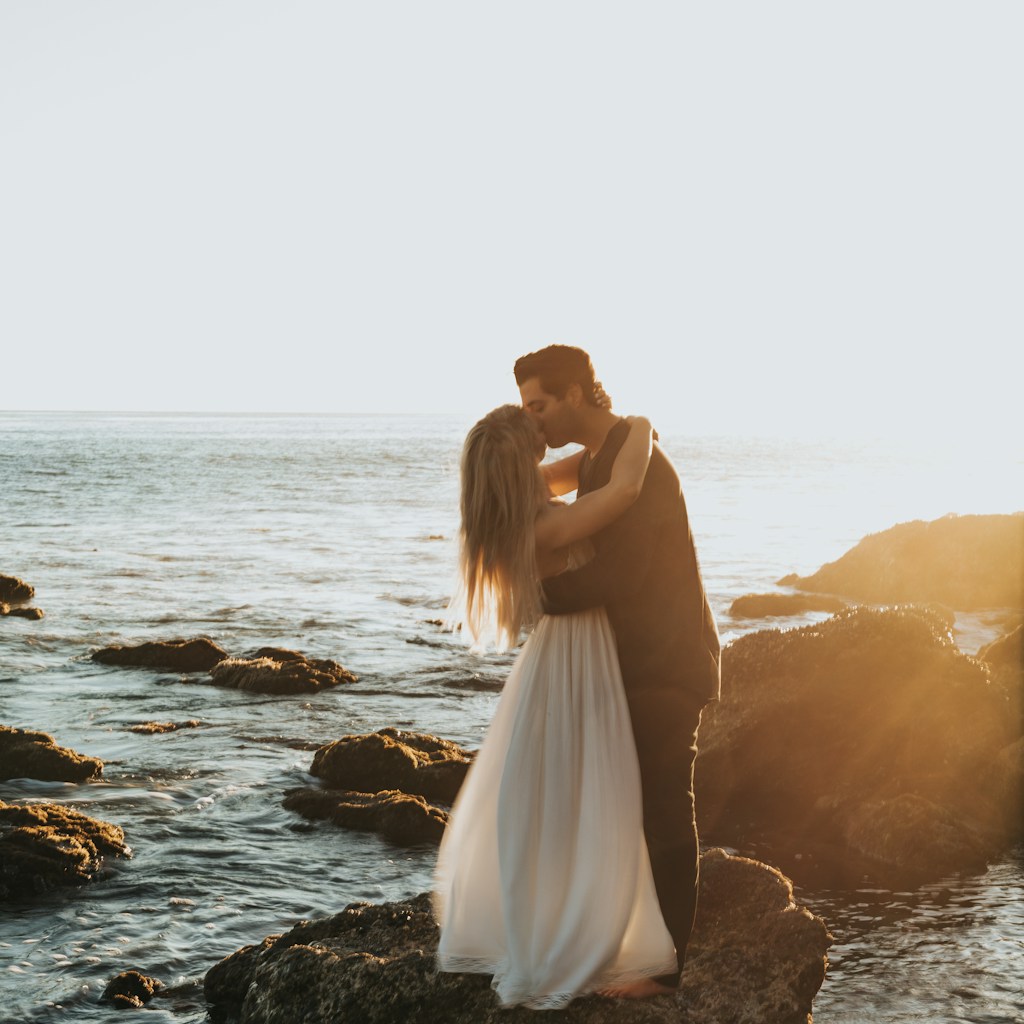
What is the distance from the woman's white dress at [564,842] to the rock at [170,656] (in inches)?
446

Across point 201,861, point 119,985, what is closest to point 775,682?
point 201,861

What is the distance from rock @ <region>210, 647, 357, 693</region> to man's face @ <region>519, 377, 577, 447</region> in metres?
10.2

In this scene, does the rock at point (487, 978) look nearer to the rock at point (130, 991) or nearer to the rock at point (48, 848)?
the rock at point (130, 991)

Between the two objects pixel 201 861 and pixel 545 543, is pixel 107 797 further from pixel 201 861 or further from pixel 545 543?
pixel 545 543

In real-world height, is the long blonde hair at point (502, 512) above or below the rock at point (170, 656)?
above

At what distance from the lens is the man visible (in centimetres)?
445

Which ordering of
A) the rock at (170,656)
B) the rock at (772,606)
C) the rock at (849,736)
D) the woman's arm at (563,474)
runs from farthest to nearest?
the rock at (772,606) < the rock at (170,656) < the rock at (849,736) < the woman's arm at (563,474)

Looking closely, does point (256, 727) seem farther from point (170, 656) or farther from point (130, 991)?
point (130, 991)

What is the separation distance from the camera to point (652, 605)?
15.0ft

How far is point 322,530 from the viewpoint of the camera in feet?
119

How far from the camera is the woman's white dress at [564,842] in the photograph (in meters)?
4.50

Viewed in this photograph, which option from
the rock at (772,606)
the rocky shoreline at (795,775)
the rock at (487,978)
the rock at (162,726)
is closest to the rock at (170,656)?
the rock at (162,726)

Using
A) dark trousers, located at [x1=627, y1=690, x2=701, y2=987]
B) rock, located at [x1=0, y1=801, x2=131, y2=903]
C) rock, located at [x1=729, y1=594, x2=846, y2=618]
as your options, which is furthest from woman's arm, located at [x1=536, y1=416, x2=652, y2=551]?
rock, located at [x1=729, y1=594, x2=846, y2=618]

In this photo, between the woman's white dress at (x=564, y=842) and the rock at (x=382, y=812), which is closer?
the woman's white dress at (x=564, y=842)
